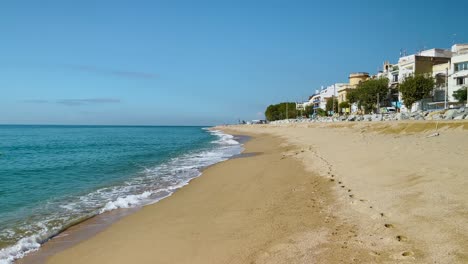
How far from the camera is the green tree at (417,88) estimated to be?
45.6m

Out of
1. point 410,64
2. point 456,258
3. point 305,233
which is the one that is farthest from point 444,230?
point 410,64

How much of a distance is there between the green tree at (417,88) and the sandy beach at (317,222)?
3947 centimetres

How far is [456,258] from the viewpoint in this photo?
3.94m

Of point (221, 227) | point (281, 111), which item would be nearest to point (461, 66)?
point (221, 227)

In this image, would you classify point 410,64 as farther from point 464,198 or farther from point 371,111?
point 464,198

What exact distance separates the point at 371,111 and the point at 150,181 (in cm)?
5666

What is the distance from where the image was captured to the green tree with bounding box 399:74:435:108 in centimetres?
4562

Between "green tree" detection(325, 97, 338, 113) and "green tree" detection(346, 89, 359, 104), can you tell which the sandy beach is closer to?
"green tree" detection(346, 89, 359, 104)

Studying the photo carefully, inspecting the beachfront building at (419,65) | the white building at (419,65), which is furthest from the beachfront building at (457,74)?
the white building at (419,65)

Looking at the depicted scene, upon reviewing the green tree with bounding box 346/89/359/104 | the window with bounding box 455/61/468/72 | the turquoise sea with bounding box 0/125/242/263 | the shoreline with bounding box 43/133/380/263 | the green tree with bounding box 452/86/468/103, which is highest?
the window with bounding box 455/61/468/72

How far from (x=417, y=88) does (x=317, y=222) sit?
4687cm

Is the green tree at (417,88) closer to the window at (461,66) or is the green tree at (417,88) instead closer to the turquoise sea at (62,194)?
the window at (461,66)

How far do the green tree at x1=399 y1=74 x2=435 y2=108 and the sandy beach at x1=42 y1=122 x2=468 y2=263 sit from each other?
39474 mm

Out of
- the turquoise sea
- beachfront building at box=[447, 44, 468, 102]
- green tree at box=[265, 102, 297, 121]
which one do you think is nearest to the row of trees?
beachfront building at box=[447, 44, 468, 102]
